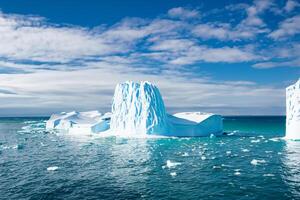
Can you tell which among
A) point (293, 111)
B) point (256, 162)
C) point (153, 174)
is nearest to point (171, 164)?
point (153, 174)

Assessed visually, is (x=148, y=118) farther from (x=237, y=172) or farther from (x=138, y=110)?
(x=237, y=172)

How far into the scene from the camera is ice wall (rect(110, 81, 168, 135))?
183ft

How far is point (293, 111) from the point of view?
4841 cm

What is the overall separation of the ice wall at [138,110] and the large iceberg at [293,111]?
859 inches

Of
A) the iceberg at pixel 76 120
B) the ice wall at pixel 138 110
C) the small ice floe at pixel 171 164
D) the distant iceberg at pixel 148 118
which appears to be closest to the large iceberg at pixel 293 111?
the distant iceberg at pixel 148 118

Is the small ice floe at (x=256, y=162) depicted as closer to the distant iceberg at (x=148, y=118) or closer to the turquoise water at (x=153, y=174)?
the turquoise water at (x=153, y=174)

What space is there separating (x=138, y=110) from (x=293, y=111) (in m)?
27.6

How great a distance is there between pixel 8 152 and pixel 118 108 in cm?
2543

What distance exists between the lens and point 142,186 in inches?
880

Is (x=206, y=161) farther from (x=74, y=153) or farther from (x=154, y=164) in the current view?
(x=74, y=153)

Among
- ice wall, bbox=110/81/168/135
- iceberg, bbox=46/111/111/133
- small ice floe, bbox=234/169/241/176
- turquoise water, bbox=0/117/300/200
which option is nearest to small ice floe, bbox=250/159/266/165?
turquoise water, bbox=0/117/300/200

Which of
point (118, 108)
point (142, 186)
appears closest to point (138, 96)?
point (118, 108)

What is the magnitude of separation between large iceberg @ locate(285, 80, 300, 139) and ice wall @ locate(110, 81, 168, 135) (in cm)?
2182

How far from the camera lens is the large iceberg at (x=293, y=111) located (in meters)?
47.6
